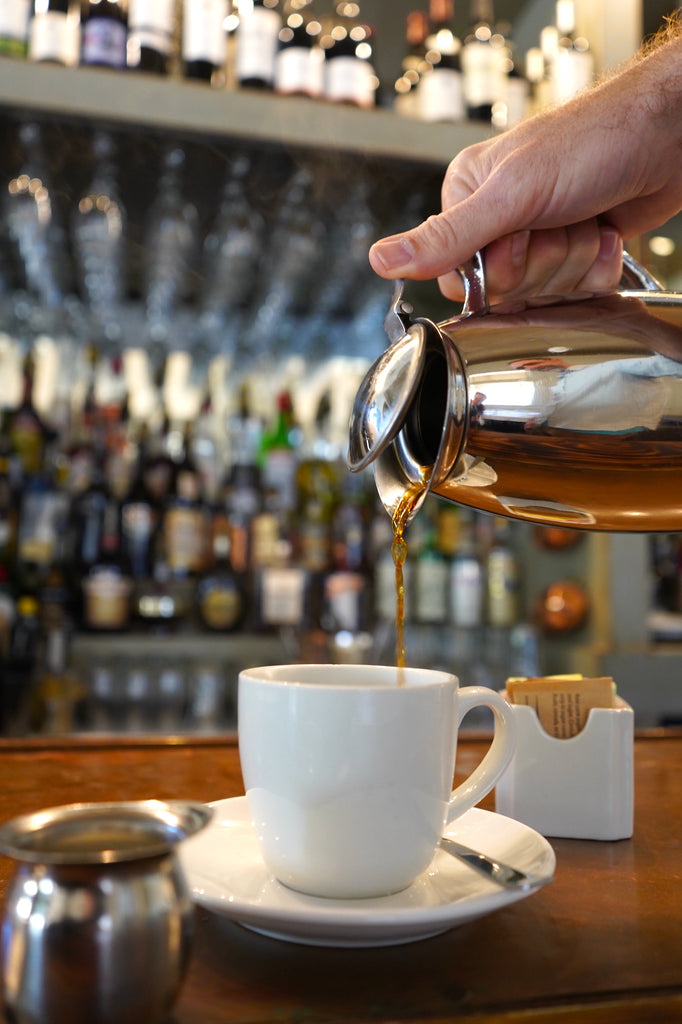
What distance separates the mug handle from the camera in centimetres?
46

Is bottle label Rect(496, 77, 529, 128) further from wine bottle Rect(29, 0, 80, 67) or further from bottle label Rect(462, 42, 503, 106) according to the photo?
wine bottle Rect(29, 0, 80, 67)

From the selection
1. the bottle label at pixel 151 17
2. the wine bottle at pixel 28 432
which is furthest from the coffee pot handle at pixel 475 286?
the wine bottle at pixel 28 432

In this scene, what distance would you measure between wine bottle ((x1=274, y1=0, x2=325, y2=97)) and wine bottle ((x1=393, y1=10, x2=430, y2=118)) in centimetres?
19

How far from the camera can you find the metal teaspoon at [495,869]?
38cm

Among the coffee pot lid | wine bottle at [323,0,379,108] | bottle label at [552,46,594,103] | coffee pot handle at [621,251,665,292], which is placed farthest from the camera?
bottle label at [552,46,594,103]

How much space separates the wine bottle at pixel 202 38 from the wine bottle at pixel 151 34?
0.10 ft

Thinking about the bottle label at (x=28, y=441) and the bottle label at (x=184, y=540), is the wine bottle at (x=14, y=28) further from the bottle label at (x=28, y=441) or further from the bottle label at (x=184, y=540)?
the bottle label at (x=184, y=540)

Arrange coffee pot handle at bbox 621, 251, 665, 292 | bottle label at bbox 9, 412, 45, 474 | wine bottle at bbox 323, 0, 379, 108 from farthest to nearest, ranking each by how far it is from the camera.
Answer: bottle label at bbox 9, 412, 45, 474 < wine bottle at bbox 323, 0, 379, 108 < coffee pot handle at bbox 621, 251, 665, 292

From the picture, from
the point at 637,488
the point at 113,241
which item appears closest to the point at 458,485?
the point at 637,488

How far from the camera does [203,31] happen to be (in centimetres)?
158

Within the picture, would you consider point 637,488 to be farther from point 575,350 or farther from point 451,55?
point 451,55

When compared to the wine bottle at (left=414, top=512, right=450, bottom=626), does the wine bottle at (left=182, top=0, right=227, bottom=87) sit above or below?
above

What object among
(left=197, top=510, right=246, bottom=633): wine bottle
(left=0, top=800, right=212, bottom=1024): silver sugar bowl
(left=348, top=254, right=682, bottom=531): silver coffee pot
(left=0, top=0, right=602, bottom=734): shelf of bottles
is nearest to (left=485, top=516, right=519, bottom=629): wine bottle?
(left=0, top=0, right=602, bottom=734): shelf of bottles

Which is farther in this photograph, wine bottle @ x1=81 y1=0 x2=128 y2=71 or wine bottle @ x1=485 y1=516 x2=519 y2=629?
wine bottle @ x1=485 y1=516 x2=519 y2=629
